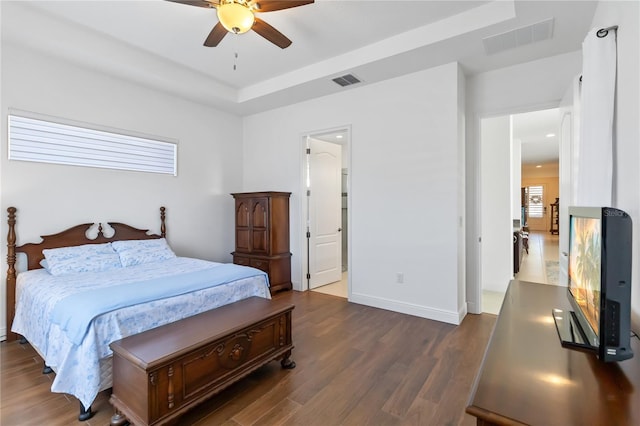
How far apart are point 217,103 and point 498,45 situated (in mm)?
3681

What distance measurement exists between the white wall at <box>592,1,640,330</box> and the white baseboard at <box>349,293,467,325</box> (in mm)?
2099

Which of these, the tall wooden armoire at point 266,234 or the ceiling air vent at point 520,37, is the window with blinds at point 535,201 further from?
the tall wooden armoire at point 266,234

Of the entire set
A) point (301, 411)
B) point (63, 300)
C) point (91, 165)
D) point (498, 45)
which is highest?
point (498, 45)

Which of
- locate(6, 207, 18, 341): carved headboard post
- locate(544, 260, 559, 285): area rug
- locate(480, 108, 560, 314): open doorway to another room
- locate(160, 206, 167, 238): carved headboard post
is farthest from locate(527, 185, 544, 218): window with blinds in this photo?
locate(6, 207, 18, 341): carved headboard post

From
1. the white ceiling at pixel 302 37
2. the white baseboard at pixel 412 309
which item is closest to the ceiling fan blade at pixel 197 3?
the white ceiling at pixel 302 37

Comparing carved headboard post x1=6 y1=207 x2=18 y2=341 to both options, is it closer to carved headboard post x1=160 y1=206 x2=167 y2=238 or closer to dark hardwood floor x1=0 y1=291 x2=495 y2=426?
dark hardwood floor x1=0 y1=291 x2=495 y2=426

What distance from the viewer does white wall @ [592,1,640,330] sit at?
1.37m

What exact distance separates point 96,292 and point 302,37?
2.95 meters

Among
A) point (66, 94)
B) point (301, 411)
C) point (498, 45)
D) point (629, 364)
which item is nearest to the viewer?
point (629, 364)

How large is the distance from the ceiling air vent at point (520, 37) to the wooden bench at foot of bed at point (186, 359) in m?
3.10

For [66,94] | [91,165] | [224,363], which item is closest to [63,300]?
[224,363]

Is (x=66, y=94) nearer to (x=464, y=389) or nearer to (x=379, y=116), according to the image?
(x=379, y=116)

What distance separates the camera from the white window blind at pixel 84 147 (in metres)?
3.14

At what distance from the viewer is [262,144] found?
5.20 meters
